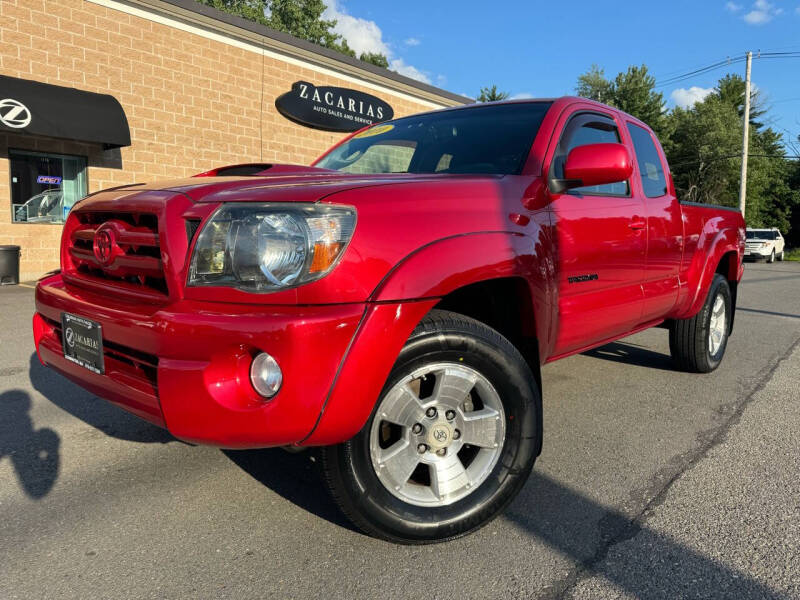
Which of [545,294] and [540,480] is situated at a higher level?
[545,294]

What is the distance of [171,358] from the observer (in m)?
1.95

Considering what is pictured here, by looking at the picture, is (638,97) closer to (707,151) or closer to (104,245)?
(707,151)

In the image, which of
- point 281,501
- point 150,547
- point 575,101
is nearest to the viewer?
point 150,547

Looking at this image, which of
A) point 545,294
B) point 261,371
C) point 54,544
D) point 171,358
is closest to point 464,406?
point 545,294

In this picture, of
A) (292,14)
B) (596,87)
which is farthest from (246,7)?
(596,87)

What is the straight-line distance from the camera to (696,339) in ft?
15.4

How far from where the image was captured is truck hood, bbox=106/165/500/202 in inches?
79.6

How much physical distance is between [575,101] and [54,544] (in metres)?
3.20

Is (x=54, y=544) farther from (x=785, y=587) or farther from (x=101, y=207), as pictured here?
(x=785, y=587)

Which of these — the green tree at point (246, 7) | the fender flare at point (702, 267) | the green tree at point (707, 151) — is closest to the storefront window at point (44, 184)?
the fender flare at point (702, 267)

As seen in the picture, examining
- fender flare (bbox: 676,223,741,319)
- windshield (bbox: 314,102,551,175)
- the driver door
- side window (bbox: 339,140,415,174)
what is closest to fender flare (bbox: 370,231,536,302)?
the driver door

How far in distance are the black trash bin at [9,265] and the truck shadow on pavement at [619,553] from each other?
10586 mm

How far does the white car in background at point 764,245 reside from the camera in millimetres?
27703

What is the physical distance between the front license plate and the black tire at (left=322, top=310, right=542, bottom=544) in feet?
3.11
